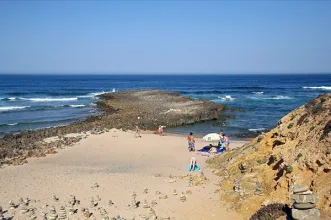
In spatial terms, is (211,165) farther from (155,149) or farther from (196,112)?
(196,112)

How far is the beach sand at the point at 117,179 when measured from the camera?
13.5m

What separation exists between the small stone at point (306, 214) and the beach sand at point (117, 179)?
3570mm

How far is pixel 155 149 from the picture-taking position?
81.8 ft

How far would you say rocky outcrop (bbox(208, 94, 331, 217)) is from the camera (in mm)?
12086

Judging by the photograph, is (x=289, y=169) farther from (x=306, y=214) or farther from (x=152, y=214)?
(x=152, y=214)

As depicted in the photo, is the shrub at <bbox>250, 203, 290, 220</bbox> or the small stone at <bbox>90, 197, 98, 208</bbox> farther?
the small stone at <bbox>90, 197, 98, 208</bbox>

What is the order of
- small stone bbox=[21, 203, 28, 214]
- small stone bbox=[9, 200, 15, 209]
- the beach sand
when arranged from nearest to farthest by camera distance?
small stone bbox=[21, 203, 28, 214]
the beach sand
small stone bbox=[9, 200, 15, 209]

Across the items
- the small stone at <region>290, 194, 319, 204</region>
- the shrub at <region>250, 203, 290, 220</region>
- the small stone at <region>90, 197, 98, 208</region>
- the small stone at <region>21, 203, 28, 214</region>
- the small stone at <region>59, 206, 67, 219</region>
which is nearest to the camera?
the small stone at <region>290, 194, 319, 204</region>

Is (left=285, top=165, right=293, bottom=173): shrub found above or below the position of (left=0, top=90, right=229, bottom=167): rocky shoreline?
above

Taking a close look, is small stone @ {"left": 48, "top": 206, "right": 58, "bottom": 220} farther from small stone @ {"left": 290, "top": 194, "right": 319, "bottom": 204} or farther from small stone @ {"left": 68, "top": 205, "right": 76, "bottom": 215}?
small stone @ {"left": 290, "top": 194, "right": 319, "bottom": 204}

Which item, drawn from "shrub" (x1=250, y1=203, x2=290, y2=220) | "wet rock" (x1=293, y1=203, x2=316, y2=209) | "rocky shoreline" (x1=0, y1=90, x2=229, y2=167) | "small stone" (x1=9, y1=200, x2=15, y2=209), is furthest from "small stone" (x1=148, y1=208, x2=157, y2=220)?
"rocky shoreline" (x1=0, y1=90, x2=229, y2=167)

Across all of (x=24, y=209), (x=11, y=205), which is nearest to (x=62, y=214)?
(x=24, y=209)

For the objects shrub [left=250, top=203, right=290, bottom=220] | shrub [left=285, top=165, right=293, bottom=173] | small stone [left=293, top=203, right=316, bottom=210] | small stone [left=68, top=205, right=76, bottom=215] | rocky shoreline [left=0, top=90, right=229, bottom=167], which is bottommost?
rocky shoreline [left=0, top=90, right=229, bottom=167]

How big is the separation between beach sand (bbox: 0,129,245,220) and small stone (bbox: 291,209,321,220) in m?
3.57
